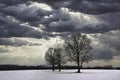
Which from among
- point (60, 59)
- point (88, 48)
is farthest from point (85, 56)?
point (60, 59)

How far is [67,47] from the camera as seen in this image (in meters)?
90.1

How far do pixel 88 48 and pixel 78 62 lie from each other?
5185 millimetres

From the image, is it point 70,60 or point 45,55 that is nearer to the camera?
point 70,60

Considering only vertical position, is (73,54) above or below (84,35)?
below

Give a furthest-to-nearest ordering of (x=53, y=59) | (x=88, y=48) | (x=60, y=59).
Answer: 1. (x=53, y=59)
2. (x=60, y=59)
3. (x=88, y=48)

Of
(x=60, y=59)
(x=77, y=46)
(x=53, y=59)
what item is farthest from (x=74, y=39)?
(x=53, y=59)

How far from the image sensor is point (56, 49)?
130 meters

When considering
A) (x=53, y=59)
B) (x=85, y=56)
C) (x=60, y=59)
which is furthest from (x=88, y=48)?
(x=53, y=59)

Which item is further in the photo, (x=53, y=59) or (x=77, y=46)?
(x=53, y=59)

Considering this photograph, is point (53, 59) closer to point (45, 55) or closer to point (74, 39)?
point (45, 55)

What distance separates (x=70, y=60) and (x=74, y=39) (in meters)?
6.50

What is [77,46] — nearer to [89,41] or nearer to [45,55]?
[89,41]

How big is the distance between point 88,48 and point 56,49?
41.4 m

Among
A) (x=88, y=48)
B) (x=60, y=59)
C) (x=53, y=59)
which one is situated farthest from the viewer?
(x=53, y=59)
